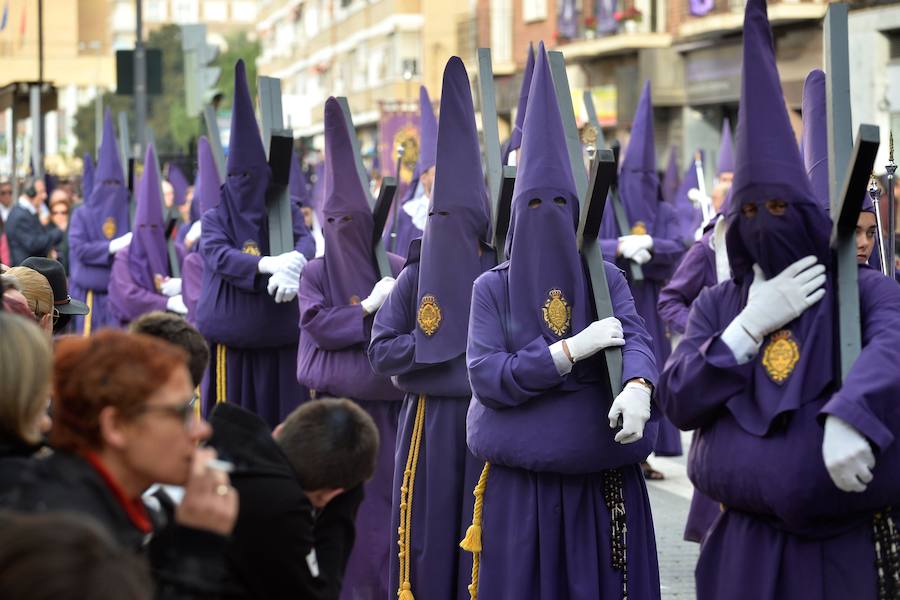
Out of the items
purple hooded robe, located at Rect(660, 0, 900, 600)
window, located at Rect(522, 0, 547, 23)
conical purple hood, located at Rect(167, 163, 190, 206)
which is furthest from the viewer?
window, located at Rect(522, 0, 547, 23)

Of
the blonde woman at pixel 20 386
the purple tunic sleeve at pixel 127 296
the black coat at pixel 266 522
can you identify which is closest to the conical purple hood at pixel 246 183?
the purple tunic sleeve at pixel 127 296

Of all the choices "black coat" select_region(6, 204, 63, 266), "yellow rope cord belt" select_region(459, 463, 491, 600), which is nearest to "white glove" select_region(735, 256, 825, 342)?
"yellow rope cord belt" select_region(459, 463, 491, 600)

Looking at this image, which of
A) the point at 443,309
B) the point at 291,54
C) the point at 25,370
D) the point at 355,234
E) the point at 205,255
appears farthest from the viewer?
the point at 291,54

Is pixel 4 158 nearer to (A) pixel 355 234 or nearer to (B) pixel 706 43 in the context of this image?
(B) pixel 706 43

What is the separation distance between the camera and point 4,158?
1827 inches

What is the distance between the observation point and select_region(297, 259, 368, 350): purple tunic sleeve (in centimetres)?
732

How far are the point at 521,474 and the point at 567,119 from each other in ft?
4.37

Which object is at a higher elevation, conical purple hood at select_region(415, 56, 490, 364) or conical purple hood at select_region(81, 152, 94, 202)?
conical purple hood at select_region(81, 152, 94, 202)

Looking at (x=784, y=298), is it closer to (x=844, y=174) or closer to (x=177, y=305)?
(x=844, y=174)

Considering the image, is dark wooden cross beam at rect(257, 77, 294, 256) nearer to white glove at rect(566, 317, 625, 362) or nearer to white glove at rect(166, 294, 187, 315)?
white glove at rect(166, 294, 187, 315)

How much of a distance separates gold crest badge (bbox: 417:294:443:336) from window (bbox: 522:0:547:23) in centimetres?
3174

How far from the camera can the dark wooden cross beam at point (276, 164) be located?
852 cm

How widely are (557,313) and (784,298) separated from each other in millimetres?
996

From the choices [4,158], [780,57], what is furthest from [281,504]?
[4,158]
